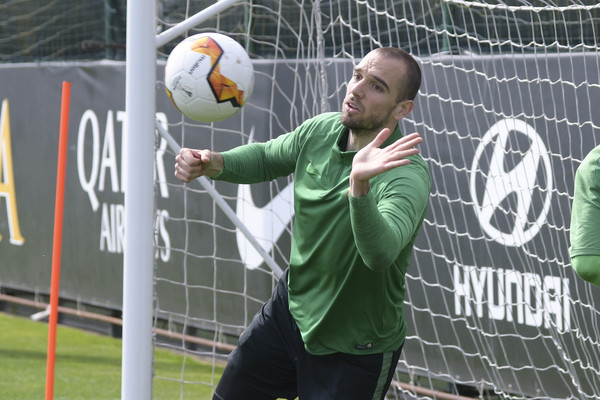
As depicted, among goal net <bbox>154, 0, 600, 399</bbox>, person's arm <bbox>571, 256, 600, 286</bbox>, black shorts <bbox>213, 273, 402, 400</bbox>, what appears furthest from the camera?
goal net <bbox>154, 0, 600, 399</bbox>

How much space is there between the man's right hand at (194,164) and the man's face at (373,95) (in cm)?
50

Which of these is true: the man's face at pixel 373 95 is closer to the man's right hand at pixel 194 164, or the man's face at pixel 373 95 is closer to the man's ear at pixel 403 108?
the man's ear at pixel 403 108

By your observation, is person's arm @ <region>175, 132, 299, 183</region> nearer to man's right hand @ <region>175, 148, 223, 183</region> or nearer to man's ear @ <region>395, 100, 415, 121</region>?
man's right hand @ <region>175, 148, 223, 183</region>

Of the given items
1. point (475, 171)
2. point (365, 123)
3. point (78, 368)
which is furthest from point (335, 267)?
point (78, 368)

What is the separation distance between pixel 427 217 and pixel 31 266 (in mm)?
3810

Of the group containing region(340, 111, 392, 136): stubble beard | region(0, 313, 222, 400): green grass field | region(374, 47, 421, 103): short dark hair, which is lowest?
region(0, 313, 222, 400): green grass field

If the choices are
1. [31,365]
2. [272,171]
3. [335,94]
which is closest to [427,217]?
[335,94]

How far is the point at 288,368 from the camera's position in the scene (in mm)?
3525

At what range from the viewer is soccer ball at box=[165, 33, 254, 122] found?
12.1 ft

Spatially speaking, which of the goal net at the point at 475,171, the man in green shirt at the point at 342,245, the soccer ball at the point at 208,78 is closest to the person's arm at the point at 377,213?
the man in green shirt at the point at 342,245

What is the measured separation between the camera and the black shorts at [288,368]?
3.28 metres

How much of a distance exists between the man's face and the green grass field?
248 centimetres

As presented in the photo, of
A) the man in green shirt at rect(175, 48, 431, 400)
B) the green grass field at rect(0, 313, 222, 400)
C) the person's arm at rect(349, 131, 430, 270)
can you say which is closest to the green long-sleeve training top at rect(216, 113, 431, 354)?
the man in green shirt at rect(175, 48, 431, 400)

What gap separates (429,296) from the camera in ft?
17.8
